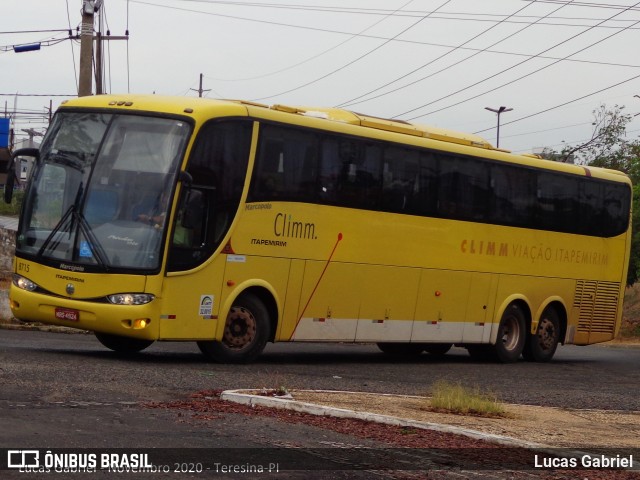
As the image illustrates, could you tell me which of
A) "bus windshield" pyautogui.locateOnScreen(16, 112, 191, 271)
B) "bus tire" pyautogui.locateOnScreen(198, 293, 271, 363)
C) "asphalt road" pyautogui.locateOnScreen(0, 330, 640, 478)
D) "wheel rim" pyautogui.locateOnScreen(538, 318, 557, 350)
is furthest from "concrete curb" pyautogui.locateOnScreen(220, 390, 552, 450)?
"wheel rim" pyautogui.locateOnScreen(538, 318, 557, 350)

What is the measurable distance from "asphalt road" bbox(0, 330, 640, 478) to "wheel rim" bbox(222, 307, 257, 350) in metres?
0.43

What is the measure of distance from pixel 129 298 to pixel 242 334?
217 cm

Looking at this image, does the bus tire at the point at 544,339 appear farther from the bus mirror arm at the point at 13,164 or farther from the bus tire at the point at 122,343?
the bus mirror arm at the point at 13,164

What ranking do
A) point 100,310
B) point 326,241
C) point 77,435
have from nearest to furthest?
1. point 77,435
2. point 100,310
3. point 326,241

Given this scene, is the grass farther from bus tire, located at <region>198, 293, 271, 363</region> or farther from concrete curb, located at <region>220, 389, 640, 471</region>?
bus tire, located at <region>198, 293, 271, 363</region>

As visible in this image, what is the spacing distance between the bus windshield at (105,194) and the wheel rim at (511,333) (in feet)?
30.5

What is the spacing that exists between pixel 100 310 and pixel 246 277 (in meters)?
2.39

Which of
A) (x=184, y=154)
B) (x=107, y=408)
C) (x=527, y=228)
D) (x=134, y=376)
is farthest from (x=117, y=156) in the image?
(x=527, y=228)

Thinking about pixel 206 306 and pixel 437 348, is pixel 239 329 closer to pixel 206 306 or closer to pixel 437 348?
pixel 206 306

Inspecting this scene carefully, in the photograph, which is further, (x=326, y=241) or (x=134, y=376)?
(x=326, y=241)

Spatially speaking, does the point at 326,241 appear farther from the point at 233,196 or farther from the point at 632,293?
the point at 632,293

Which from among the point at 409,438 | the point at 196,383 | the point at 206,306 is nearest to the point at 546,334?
the point at 206,306

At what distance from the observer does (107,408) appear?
427 inches

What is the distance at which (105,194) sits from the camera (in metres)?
15.9
